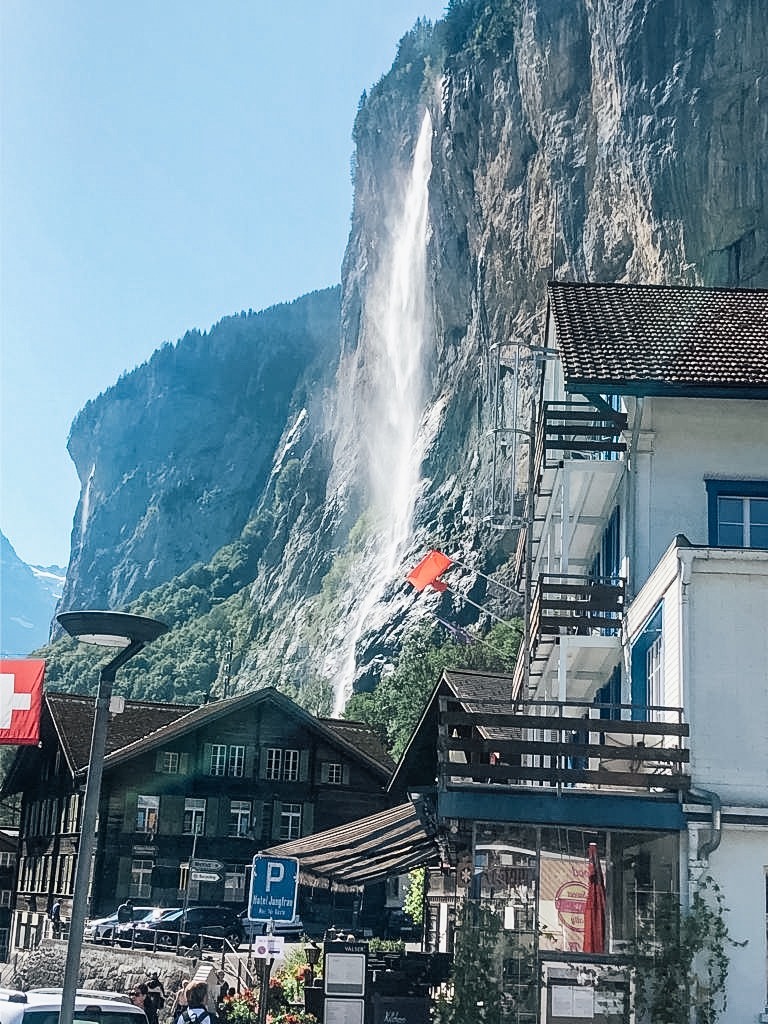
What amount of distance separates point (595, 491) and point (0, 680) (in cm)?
926

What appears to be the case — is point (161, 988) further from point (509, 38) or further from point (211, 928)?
point (509, 38)

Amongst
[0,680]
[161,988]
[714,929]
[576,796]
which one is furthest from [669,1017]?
[161,988]

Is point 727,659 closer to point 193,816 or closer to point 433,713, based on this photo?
point 433,713

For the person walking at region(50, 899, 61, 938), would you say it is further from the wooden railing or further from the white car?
the white car

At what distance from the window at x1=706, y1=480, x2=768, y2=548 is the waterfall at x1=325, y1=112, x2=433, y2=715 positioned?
7250 cm

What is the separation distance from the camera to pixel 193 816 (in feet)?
149

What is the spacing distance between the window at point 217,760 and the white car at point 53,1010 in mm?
34264

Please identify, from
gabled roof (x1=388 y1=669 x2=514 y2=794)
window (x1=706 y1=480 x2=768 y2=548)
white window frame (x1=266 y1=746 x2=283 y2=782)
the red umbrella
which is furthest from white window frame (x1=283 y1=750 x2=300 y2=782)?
window (x1=706 y1=480 x2=768 y2=548)

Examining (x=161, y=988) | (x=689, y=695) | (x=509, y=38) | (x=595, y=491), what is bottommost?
(x=161, y=988)

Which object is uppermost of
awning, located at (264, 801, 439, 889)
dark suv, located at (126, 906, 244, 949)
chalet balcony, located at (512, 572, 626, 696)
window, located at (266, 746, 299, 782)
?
window, located at (266, 746, 299, 782)

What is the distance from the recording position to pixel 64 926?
42.7 metres

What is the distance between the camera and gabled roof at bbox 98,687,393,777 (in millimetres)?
44094

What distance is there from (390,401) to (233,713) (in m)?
67.2

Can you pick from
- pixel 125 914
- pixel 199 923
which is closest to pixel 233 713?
pixel 125 914
